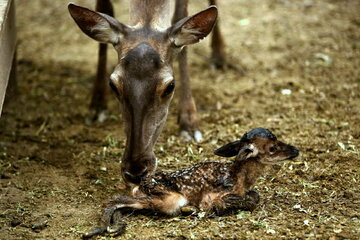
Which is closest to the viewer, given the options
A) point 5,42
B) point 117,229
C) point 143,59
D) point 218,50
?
point 117,229

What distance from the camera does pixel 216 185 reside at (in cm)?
475

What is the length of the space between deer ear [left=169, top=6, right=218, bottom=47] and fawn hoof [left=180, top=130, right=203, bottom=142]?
1.42 meters

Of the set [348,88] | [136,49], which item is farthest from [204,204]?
[348,88]

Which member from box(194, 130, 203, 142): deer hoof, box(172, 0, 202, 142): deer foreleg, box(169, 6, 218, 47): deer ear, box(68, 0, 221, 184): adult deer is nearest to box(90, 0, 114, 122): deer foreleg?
box(172, 0, 202, 142): deer foreleg

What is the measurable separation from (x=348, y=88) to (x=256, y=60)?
5.59ft

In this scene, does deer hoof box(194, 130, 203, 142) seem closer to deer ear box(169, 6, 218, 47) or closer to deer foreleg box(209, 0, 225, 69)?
deer ear box(169, 6, 218, 47)

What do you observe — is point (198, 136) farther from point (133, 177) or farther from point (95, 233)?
point (95, 233)

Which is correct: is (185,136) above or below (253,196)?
below

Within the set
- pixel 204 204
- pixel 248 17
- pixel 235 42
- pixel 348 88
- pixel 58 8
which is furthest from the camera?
pixel 58 8

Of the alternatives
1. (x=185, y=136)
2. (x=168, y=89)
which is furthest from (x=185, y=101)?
(x=168, y=89)

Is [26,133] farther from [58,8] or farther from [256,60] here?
[58,8]

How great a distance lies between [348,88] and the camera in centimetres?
785

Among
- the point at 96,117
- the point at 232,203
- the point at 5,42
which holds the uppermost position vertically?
the point at 5,42

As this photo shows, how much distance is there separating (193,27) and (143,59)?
76cm
